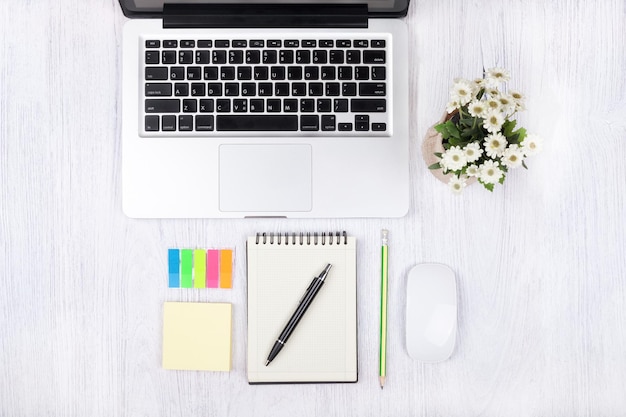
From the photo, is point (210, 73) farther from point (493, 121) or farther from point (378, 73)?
point (493, 121)

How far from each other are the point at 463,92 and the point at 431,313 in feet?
1.14

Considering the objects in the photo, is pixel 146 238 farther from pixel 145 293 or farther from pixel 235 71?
pixel 235 71

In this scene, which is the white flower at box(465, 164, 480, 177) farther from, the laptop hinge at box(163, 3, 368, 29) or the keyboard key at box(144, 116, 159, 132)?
the keyboard key at box(144, 116, 159, 132)

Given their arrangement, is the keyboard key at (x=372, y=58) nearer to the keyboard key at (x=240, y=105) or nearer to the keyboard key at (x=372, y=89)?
the keyboard key at (x=372, y=89)

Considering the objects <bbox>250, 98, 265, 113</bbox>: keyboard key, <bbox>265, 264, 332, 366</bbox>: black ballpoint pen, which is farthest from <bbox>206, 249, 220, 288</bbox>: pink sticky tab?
<bbox>250, 98, 265, 113</bbox>: keyboard key

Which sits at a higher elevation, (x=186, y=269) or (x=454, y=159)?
(x=454, y=159)

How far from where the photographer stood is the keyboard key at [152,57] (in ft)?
2.55

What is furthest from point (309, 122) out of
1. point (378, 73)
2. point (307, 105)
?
point (378, 73)

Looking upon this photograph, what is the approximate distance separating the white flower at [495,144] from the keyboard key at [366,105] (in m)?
0.19

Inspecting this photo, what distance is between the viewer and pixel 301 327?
0.79m

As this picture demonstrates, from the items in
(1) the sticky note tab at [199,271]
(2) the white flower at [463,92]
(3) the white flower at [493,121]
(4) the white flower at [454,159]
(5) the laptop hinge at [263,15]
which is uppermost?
(5) the laptop hinge at [263,15]

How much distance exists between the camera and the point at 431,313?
778 millimetres

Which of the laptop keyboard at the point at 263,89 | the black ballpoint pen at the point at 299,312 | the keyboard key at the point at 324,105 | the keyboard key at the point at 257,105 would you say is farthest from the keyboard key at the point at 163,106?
the black ballpoint pen at the point at 299,312

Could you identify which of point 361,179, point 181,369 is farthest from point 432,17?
point 181,369
